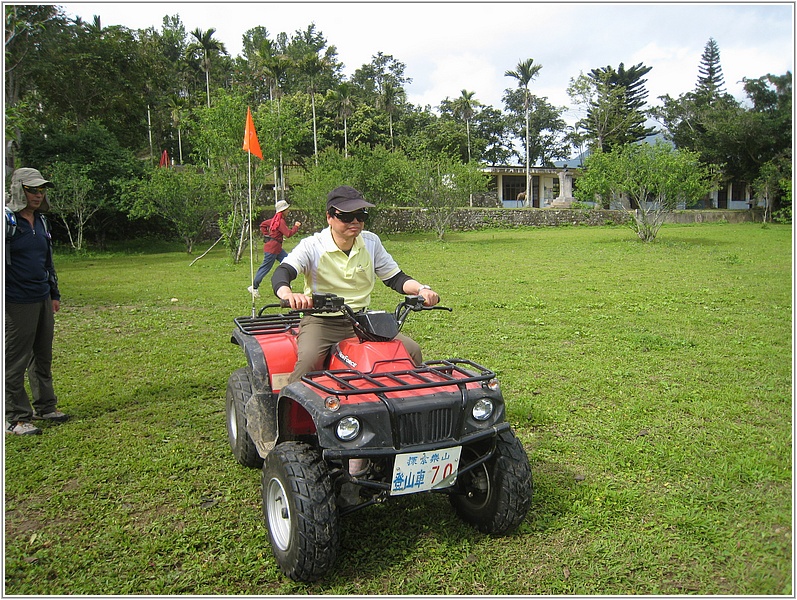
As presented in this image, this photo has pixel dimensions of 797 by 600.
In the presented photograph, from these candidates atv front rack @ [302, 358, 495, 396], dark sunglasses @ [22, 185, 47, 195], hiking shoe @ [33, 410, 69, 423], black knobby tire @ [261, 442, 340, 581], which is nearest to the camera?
black knobby tire @ [261, 442, 340, 581]

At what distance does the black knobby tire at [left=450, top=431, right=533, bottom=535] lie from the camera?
3.20 m

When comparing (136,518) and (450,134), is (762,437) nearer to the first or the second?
(136,518)

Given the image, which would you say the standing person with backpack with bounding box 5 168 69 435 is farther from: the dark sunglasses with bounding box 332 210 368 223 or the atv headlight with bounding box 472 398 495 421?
the atv headlight with bounding box 472 398 495 421

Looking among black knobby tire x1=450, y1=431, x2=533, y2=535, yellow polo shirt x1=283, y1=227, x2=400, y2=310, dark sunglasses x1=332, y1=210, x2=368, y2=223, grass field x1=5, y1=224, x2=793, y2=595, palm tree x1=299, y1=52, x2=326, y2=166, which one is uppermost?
palm tree x1=299, y1=52, x2=326, y2=166

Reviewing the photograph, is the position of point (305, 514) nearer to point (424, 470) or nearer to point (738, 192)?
point (424, 470)

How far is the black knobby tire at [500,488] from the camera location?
3199 millimetres

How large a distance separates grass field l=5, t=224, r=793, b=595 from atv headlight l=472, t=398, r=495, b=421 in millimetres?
688

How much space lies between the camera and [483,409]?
3168 mm

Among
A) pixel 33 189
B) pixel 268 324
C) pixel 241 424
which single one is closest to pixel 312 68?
pixel 33 189

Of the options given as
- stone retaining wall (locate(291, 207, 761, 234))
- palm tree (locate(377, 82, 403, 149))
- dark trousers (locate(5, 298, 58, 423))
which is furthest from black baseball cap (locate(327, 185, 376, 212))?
palm tree (locate(377, 82, 403, 149))

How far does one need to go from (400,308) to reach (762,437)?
2907 millimetres

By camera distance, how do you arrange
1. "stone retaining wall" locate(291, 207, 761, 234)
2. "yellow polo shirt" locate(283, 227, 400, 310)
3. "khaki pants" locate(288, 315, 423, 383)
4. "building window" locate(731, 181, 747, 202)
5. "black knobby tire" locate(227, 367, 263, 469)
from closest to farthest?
1. "khaki pants" locate(288, 315, 423, 383)
2. "yellow polo shirt" locate(283, 227, 400, 310)
3. "black knobby tire" locate(227, 367, 263, 469)
4. "stone retaining wall" locate(291, 207, 761, 234)
5. "building window" locate(731, 181, 747, 202)

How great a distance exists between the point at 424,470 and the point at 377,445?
0.87ft

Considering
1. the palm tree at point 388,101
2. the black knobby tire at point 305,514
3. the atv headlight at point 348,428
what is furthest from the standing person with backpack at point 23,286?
the palm tree at point 388,101
